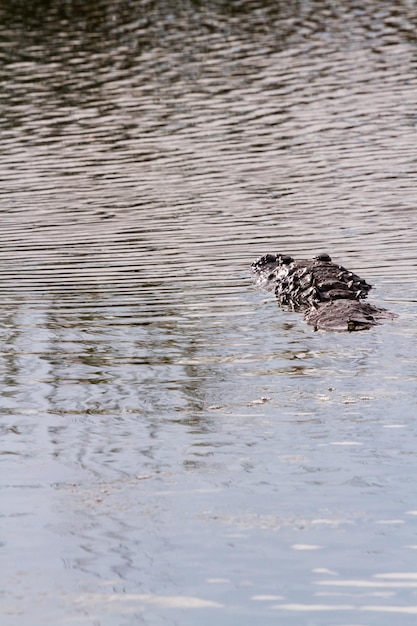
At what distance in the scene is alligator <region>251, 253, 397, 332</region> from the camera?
17.2 m

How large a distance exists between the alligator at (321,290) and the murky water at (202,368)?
1.06 ft

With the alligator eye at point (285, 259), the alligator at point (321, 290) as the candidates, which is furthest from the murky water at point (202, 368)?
the alligator eye at point (285, 259)

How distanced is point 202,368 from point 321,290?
12.3 feet

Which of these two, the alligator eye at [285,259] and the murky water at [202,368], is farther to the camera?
the alligator eye at [285,259]

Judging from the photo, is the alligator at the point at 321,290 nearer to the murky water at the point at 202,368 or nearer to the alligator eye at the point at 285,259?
the alligator eye at the point at 285,259

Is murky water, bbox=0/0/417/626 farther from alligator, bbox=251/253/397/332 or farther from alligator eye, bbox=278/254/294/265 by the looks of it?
alligator eye, bbox=278/254/294/265

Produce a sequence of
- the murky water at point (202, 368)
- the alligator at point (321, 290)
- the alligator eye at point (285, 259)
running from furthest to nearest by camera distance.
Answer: the alligator eye at point (285, 259), the alligator at point (321, 290), the murky water at point (202, 368)

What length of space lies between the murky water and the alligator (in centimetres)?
32

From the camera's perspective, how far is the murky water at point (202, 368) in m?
10.3

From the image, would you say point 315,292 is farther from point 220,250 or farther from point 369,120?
point 369,120

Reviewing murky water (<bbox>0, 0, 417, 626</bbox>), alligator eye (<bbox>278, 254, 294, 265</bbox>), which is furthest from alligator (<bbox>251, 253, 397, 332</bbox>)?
murky water (<bbox>0, 0, 417, 626</bbox>)

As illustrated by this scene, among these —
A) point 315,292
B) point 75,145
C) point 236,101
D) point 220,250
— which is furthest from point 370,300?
point 236,101

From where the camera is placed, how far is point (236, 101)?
37812 mm

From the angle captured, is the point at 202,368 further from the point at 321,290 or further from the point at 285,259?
the point at 285,259
